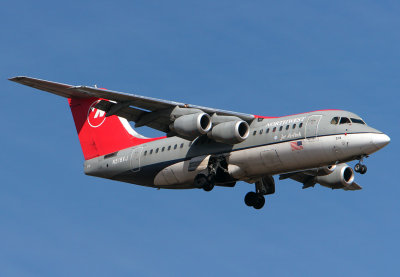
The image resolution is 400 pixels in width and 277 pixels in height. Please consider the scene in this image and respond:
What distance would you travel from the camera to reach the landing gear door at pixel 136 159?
1339 inches

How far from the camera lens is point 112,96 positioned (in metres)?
31.2

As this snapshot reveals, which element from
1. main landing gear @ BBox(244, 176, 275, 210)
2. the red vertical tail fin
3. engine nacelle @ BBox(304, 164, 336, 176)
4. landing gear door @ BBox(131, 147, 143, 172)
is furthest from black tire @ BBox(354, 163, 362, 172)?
the red vertical tail fin

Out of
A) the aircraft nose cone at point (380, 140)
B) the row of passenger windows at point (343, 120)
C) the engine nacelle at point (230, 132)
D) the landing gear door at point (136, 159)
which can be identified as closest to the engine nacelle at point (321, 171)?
the row of passenger windows at point (343, 120)

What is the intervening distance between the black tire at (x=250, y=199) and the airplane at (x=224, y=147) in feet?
0.13

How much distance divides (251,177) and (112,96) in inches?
229

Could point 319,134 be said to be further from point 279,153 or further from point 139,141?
point 139,141

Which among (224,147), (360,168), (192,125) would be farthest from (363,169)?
(192,125)

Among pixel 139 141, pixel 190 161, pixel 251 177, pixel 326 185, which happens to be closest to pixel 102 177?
pixel 139 141

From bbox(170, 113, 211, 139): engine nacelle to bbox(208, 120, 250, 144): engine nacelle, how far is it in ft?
1.10

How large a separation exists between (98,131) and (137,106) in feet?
17.5

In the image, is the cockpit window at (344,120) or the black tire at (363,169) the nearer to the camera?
the black tire at (363,169)

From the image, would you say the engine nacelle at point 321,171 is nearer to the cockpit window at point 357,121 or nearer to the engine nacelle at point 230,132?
the cockpit window at point 357,121

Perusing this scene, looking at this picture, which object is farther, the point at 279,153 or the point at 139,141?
the point at 139,141

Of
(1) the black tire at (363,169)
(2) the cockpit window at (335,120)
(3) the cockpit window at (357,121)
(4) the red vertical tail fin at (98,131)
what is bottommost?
(1) the black tire at (363,169)
